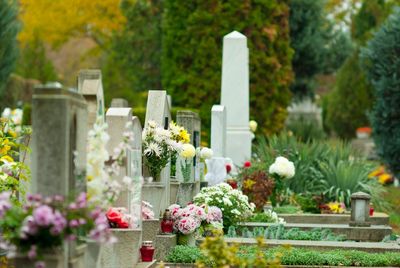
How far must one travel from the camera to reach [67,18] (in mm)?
46875

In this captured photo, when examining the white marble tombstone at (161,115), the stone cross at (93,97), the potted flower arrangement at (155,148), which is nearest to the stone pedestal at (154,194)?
the white marble tombstone at (161,115)

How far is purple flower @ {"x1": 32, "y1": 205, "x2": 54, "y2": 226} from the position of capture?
717cm

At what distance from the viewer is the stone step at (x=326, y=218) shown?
16672 mm

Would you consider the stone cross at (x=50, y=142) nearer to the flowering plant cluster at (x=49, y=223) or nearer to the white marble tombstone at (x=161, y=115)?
the flowering plant cluster at (x=49, y=223)

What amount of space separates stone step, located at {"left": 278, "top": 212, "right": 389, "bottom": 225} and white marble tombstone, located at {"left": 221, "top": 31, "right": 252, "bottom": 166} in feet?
11.8

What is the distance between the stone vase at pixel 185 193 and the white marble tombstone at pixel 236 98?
5868 millimetres

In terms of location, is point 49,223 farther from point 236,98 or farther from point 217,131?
point 236,98

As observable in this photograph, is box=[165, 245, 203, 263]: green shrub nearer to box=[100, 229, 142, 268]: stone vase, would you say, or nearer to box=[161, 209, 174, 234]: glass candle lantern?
box=[161, 209, 174, 234]: glass candle lantern

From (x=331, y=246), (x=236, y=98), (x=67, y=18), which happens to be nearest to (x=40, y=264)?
(x=331, y=246)

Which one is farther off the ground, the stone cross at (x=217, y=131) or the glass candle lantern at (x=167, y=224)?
the stone cross at (x=217, y=131)

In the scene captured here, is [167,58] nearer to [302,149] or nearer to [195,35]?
[195,35]

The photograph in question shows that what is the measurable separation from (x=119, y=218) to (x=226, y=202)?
4.47 metres

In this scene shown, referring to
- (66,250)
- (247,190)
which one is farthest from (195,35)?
(66,250)

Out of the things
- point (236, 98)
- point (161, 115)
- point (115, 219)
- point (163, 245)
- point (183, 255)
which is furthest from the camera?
point (236, 98)
